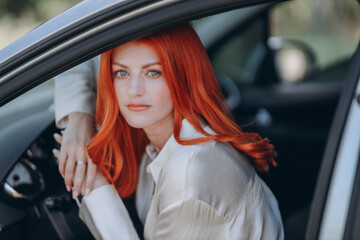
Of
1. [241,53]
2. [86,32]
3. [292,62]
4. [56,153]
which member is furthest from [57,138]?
[292,62]

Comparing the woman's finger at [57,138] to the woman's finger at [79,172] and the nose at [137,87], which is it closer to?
the woman's finger at [79,172]

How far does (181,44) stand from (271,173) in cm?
123

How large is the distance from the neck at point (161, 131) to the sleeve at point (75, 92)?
0.27 meters

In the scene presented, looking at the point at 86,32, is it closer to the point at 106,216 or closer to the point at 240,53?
the point at 106,216

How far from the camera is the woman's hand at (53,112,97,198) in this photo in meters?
1.60

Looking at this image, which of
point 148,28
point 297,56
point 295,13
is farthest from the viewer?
point 295,13

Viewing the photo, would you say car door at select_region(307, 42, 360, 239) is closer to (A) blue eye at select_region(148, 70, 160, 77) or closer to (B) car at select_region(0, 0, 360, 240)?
(B) car at select_region(0, 0, 360, 240)

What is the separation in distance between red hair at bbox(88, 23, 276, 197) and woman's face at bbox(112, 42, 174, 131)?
2 centimetres

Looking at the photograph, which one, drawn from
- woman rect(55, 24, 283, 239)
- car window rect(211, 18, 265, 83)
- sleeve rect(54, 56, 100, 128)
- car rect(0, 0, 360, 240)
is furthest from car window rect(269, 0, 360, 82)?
woman rect(55, 24, 283, 239)

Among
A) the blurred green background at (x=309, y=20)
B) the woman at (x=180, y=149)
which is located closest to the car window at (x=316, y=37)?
the blurred green background at (x=309, y=20)

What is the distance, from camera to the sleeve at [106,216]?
1559 millimetres

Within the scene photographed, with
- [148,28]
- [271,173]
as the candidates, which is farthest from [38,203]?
[271,173]

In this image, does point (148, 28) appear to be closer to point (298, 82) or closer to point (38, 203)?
point (38, 203)

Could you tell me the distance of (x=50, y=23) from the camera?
1289mm
